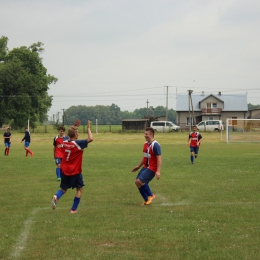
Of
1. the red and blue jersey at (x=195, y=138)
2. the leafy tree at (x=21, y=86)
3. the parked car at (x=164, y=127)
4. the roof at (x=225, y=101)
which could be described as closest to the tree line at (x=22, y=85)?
the leafy tree at (x=21, y=86)

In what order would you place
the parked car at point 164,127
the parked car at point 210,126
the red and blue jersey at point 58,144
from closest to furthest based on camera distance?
the red and blue jersey at point 58,144 < the parked car at point 210,126 < the parked car at point 164,127

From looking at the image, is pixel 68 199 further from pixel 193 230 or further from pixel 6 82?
pixel 6 82

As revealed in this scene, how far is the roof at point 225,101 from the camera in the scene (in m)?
101

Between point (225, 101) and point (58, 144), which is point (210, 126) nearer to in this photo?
point (225, 101)

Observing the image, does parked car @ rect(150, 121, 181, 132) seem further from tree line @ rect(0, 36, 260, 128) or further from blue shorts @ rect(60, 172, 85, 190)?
blue shorts @ rect(60, 172, 85, 190)

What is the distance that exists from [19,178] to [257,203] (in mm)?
9875

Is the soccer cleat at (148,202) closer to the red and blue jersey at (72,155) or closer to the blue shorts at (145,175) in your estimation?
the blue shorts at (145,175)

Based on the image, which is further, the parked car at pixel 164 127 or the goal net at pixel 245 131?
the parked car at pixel 164 127

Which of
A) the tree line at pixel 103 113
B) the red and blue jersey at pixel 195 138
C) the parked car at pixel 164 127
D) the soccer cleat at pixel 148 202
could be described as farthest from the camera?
the tree line at pixel 103 113

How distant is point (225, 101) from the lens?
10225 centimetres

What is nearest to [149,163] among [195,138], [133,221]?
[133,221]

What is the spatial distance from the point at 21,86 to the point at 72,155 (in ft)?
252

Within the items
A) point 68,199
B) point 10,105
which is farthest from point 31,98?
point 68,199

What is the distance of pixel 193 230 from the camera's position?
8828mm
